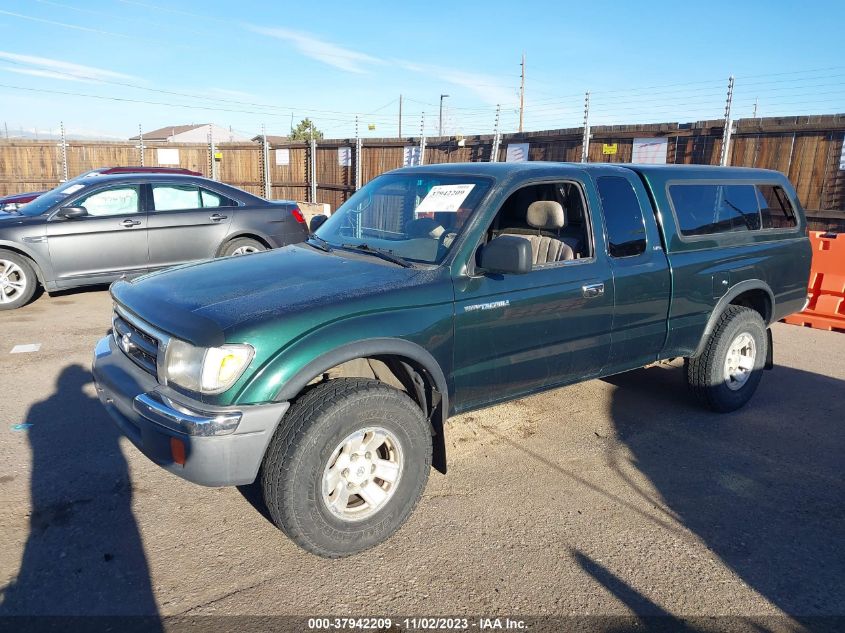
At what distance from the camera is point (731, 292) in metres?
4.96

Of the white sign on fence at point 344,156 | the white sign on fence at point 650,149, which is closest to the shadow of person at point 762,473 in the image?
the white sign on fence at point 650,149

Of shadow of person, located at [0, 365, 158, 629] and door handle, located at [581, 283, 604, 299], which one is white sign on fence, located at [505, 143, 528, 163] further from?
shadow of person, located at [0, 365, 158, 629]

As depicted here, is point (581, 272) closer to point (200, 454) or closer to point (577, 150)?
point (200, 454)

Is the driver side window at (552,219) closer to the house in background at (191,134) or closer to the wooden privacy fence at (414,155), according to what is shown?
the wooden privacy fence at (414,155)

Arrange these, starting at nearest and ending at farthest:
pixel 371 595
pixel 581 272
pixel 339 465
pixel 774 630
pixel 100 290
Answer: pixel 774 630, pixel 371 595, pixel 339 465, pixel 581 272, pixel 100 290

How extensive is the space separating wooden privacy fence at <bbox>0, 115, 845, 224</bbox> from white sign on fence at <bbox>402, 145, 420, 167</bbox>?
3 cm

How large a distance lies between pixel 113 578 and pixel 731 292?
443cm

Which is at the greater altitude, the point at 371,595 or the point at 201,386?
the point at 201,386

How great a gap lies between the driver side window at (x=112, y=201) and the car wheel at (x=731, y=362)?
22.6 feet

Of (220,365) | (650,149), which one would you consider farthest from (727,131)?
(220,365)

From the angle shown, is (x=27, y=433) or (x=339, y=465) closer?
(x=339, y=465)

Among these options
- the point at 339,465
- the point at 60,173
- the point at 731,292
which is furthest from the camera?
the point at 60,173

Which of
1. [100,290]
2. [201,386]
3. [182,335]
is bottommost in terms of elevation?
[100,290]

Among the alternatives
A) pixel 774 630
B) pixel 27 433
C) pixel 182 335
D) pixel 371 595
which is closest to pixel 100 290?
pixel 27 433
